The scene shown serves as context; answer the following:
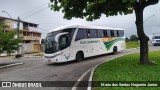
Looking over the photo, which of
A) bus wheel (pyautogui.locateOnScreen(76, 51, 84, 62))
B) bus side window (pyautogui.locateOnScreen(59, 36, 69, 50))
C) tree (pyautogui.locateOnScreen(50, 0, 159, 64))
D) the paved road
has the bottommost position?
the paved road

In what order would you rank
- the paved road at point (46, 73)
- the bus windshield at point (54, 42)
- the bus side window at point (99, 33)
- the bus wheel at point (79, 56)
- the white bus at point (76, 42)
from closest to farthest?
the paved road at point (46, 73) → the bus windshield at point (54, 42) → the white bus at point (76, 42) → the bus wheel at point (79, 56) → the bus side window at point (99, 33)

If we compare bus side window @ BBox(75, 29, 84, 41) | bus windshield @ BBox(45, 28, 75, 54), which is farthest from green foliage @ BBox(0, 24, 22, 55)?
bus side window @ BBox(75, 29, 84, 41)

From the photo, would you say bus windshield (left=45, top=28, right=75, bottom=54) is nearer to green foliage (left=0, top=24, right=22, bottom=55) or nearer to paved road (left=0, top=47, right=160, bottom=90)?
paved road (left=0, top=47, right=160, bottom=90)

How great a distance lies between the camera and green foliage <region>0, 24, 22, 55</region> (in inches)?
819

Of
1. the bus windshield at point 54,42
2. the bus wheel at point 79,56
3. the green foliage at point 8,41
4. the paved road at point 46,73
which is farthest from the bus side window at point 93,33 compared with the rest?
the green foliage at point 8,41

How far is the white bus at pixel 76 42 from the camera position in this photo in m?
19.0

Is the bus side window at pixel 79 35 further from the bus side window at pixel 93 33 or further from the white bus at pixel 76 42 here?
the bus side window at pixel 93 33

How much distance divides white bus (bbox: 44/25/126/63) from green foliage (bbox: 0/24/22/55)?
382cm

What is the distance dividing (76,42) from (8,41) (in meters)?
6.36

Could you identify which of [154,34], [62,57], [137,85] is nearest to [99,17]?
[62,57]

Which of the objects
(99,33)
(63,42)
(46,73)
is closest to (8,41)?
(63,42)

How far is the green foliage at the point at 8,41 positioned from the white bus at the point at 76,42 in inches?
150

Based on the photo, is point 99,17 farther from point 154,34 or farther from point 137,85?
point 154,34

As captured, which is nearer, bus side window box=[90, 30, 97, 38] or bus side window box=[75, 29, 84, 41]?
bus side window box=[75, 29, 84, 41]
